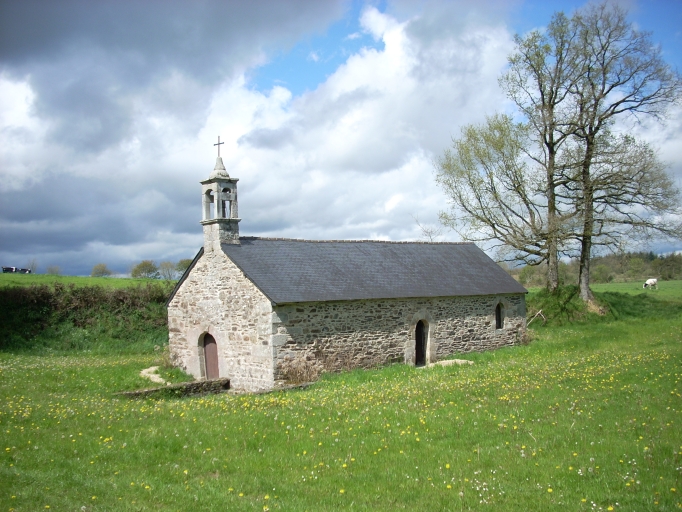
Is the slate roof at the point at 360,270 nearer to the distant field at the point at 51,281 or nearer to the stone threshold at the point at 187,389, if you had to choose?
the stone threshold at the point at 187,389

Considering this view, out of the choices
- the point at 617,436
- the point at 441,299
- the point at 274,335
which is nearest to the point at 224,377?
the point at 274,335

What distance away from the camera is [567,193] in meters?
31.2

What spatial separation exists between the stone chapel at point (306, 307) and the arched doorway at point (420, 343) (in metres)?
0.04

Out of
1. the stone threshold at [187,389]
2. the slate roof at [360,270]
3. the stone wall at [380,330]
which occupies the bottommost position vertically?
the stone threshold at [187,389]

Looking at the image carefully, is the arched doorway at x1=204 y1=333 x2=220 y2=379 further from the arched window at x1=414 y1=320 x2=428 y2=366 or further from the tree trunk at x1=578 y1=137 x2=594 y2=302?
the tree trunk at x1=578 y1=137 x2=594 y2=302

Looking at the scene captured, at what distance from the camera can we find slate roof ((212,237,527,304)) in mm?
17688

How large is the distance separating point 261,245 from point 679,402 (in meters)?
13.2

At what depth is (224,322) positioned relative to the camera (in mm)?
18109

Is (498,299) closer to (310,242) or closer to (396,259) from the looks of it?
(396,259)

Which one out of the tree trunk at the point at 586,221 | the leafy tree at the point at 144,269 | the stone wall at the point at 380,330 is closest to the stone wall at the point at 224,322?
the stone wall at the point at 380,330

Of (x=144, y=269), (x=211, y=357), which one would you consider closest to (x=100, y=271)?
(x=144, y=269)

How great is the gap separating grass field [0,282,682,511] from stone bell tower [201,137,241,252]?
641 centimetres

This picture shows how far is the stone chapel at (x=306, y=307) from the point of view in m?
16.9

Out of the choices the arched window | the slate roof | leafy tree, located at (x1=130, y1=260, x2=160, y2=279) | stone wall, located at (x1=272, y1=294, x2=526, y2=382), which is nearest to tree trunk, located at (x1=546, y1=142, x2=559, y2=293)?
the slate roof
